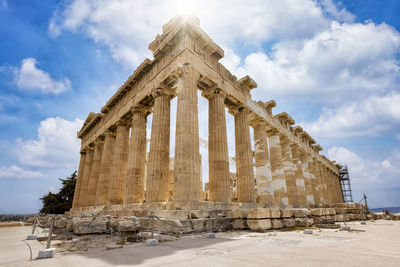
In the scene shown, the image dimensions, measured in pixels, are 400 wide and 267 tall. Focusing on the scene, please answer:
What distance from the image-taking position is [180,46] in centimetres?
1349

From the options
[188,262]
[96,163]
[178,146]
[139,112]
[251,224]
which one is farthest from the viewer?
[96,163]

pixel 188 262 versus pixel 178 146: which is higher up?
pixel 178 146

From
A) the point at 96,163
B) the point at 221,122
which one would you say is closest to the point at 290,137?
the point at 221,122

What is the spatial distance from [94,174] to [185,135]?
1721 cm

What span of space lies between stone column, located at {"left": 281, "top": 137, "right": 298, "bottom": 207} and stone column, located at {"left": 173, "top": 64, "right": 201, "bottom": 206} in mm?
15342

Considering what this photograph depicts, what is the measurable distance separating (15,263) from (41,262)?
443 millimetres

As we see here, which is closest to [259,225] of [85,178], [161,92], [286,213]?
[286,213]

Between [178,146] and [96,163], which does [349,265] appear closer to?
[178,146]

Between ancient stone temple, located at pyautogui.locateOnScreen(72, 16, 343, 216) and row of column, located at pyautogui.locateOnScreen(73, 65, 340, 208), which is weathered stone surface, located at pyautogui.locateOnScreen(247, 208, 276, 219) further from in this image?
row of column, located at pyautogui.locateOnScreen(73, 65, 340, 208)

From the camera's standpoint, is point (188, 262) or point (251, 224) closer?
point (188, 262)

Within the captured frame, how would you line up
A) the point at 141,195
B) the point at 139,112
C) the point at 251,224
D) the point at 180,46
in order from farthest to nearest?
the point at 139,112 < the point at 141,195 < the point at 180,46 < the point at 251,224

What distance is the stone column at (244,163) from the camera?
14.9 metres

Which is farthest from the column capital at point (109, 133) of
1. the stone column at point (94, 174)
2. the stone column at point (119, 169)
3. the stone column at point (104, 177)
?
the stone column at point (94, 174)

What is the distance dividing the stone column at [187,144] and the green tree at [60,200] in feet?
103
